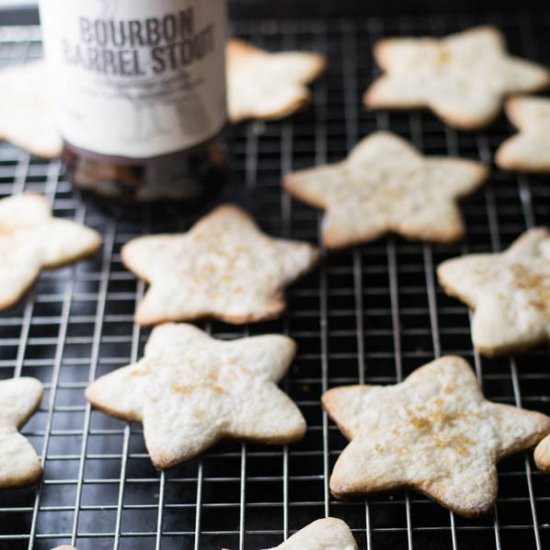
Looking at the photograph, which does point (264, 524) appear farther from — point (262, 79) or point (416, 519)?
point (262, 79)


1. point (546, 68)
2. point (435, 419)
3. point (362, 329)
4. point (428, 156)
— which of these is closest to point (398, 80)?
point (428, 156)

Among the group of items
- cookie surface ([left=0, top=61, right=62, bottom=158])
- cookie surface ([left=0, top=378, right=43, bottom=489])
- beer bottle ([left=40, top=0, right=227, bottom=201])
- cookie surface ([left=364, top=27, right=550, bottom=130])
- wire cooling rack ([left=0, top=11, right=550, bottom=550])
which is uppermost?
beer bottle ([left=40, top=0, right=227, bottom=201])

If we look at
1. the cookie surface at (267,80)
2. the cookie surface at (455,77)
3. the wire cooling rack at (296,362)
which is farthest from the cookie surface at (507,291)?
the cookie surface at (267,80)

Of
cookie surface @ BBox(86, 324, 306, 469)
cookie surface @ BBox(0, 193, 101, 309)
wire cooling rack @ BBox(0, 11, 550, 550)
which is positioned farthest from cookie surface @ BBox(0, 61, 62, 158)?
cookie surface @ BBox(86, 324, 306, 469)

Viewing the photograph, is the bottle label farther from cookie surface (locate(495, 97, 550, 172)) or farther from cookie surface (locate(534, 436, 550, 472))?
cookie surface (locate(534, 436, 550, 472))

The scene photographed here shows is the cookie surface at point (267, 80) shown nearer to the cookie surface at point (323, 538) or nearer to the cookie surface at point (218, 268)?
the cookie surface at point (218, 268)
